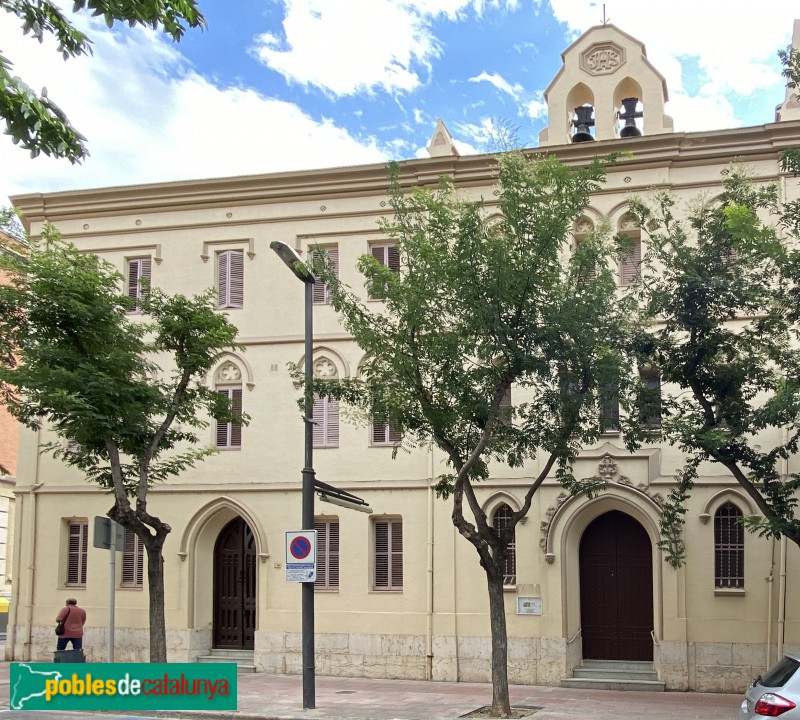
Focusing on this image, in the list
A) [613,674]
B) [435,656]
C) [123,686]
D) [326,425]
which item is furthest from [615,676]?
[123,686]

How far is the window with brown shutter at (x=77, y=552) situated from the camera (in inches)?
901

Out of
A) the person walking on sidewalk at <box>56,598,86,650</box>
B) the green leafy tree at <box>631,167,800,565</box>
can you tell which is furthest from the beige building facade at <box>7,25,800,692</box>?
the green leafy tree at <box>631,167,800,565</box>

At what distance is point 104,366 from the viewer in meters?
17.4

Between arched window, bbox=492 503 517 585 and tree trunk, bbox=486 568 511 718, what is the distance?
4250 mm

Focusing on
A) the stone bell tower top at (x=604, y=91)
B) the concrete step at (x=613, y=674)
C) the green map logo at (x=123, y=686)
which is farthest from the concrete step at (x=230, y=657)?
the stone bell tower top at (x=604, y=91)

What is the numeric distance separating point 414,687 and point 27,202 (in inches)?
561

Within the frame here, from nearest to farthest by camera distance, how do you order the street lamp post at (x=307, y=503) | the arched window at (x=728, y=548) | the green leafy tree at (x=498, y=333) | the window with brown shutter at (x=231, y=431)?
1. the green leafy tree at (x=498, y=333)
2. the street lamp post at (x=307, y=503)
3. the arched window at (x=728, y=548)
4. the window with brown shutter at (x=231, y=431)

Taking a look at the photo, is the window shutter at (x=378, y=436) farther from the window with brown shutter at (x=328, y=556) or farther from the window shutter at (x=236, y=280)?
the window shutter at (x=236, y=280)

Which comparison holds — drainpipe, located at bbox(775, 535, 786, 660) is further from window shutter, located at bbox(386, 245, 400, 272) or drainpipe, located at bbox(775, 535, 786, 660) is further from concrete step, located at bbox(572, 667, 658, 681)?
window shutter, located at bbox(386, 245, 400, 272)

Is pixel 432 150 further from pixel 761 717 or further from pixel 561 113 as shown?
pixel 761 717

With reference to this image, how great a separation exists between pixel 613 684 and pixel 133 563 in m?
10.5

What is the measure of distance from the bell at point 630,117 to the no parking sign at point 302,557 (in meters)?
11.4

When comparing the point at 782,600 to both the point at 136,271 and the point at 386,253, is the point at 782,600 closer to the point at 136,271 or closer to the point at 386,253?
the point at 386,253

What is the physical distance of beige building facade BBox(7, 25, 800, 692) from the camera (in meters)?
19.6
